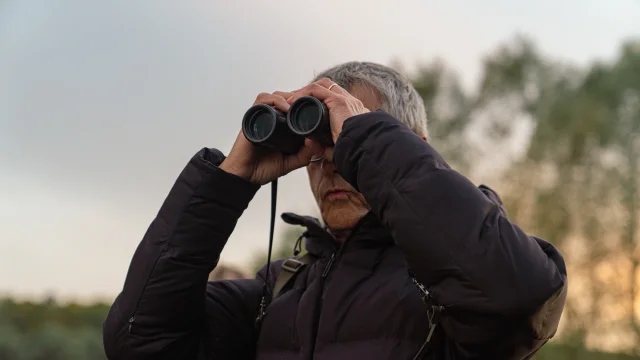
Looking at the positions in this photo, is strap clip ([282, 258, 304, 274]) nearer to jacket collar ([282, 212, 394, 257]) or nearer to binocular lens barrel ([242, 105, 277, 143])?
jacket collar ([282, 212, 394, 257])

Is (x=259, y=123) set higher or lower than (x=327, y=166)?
higher

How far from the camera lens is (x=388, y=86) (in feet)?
6.44

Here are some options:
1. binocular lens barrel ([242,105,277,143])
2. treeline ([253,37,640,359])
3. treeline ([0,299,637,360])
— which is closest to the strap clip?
binocular lens barrel ([242,105,277,143])

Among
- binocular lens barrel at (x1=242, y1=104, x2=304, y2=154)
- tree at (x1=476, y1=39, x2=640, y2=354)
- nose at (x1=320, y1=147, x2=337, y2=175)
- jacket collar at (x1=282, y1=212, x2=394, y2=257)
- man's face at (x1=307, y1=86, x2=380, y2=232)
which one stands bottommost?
tree at (x1=476, y1=39, x2=640, y2=354)

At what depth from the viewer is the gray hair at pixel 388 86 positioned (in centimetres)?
194

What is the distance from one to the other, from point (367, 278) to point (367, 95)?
495 mm

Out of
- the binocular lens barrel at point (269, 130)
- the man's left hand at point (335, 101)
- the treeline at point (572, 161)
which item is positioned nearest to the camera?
the man's left hand at point (335, 101)

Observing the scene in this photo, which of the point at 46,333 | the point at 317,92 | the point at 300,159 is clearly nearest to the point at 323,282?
the point at 300,159

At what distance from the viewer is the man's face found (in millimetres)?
1916

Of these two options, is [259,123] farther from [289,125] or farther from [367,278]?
[367,278]

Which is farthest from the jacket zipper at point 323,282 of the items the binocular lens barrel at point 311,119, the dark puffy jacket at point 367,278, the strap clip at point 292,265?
the binocular lens barrel at point 311,119

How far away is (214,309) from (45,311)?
6.46 meters

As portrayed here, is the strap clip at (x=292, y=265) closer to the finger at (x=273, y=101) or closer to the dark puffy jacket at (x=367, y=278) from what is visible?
the dark puffy jacket at (x=367, y=278)

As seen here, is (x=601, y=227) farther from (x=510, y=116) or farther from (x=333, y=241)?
(x=333, y=241)
